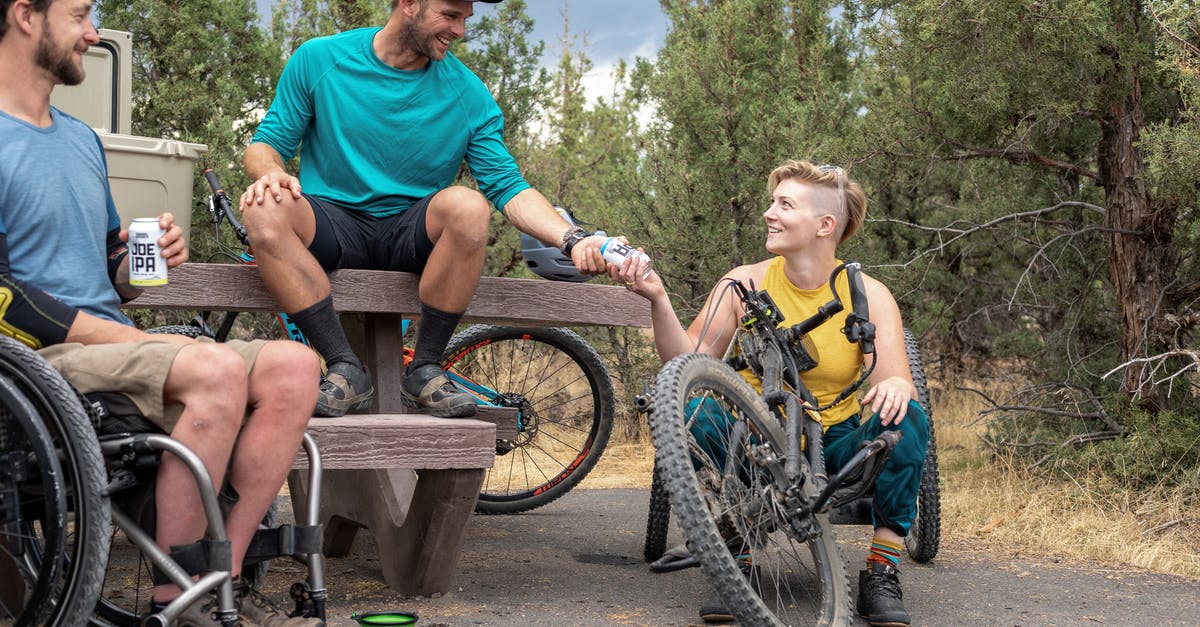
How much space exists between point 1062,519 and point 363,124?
3.14 metres

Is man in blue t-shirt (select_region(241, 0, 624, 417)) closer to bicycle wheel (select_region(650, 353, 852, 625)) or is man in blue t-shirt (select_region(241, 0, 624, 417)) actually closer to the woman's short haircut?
bicycle wheel (select_region(650, 353, 852, 625))

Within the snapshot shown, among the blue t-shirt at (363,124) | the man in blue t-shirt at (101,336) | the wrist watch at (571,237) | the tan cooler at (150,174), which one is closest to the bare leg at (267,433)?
the man in blue t-shirt at (101,336)

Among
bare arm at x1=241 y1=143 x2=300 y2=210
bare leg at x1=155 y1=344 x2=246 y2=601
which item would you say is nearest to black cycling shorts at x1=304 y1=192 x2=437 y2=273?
bare arm at x1=241 y1=143 x2=300 y2=210

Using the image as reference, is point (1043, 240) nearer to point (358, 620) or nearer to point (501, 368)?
point (501, 368)

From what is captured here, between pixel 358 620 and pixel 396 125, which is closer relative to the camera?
pixel 358 620

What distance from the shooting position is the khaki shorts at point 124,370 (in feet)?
8.22

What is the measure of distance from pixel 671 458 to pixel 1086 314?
3.81 metres

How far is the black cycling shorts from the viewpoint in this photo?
356 centimetres

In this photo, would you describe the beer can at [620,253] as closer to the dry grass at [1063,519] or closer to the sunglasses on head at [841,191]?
the sunglasses on head at [841,191]

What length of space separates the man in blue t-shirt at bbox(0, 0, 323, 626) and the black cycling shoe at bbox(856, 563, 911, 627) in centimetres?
160

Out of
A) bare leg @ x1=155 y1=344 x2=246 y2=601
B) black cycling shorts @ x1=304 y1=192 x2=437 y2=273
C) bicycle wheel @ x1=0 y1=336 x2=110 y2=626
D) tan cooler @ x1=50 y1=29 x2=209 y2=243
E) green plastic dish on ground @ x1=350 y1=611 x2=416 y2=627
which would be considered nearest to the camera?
bicycle wheel @ x1=0 y1=336 x2=110 y2=626

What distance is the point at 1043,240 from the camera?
20.1 feet

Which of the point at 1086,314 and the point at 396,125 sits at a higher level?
the point at 396,125

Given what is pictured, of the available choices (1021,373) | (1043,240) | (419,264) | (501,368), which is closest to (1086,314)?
(1043,240)
